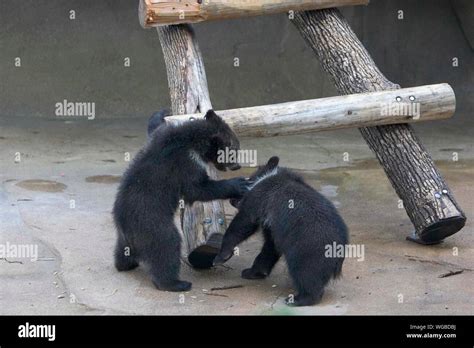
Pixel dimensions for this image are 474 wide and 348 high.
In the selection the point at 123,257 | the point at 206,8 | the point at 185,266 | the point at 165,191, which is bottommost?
the point at 185,266

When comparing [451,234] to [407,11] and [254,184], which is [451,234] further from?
[407,11]

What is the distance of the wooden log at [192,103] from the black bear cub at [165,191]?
35 cm

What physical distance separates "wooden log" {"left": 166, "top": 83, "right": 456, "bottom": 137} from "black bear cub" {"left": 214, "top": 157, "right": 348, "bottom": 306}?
1.90ft

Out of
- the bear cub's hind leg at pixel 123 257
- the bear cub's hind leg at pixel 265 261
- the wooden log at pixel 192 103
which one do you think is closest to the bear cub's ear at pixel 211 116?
the wooden log at pixel 192 103

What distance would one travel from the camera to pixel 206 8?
23.7 ft

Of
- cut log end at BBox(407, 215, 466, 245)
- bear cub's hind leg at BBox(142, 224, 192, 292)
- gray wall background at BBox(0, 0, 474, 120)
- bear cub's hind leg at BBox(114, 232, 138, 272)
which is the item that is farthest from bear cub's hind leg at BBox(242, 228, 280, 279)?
gray wall background at BBox(0, 0, 474, 120)

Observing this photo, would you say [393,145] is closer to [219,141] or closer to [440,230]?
[440,230]

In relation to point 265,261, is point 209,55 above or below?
above

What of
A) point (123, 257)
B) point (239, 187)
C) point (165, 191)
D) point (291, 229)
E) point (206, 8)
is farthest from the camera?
point (206, 8)

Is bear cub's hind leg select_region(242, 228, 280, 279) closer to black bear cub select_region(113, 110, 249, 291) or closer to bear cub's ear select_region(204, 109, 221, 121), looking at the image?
black bear cub select_region(113, 110, 249, 291)

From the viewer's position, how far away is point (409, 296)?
6070mm

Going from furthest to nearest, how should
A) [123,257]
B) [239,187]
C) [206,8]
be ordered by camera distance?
1. [206,8]
2. [123,257]
3. [239,187]

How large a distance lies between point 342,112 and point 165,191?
5.47 feet

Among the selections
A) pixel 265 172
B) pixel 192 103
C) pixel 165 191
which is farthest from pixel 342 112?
pixel 165 191
